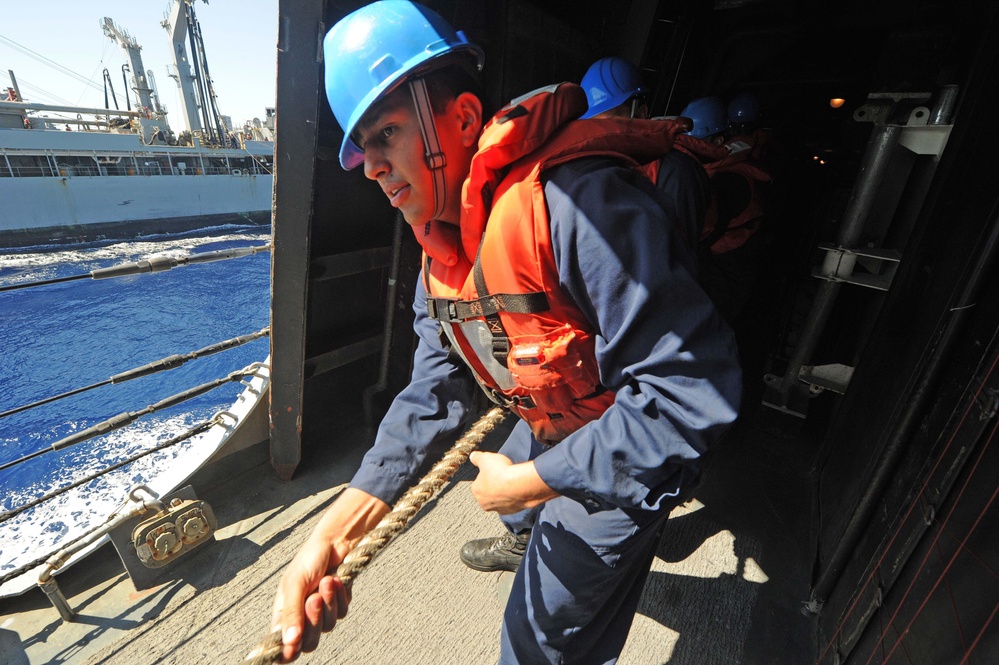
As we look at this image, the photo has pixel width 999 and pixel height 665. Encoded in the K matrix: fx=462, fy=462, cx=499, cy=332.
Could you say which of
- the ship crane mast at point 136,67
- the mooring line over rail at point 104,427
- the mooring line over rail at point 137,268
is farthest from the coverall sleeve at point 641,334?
the ship crane mast at point 136,67

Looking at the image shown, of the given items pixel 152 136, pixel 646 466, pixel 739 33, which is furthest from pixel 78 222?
pixel 646 466

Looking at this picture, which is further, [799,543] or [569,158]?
[799,543]

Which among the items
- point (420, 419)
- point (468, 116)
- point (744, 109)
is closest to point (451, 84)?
point (468, 116)

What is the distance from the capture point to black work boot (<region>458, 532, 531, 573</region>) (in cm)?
237

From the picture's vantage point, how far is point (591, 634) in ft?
5.16

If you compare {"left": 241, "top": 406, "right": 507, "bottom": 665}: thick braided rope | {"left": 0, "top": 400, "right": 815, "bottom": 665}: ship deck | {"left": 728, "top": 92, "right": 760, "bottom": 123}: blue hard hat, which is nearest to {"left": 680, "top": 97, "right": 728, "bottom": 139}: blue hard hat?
{"left": 728, "top": 92, "right": 760, "bottom": 123}: blue hard hat

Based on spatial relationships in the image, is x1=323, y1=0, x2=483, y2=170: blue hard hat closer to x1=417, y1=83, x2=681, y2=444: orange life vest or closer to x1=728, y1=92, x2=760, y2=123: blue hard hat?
x1=417, y1=83, x2=681, y2=444: orange life vest

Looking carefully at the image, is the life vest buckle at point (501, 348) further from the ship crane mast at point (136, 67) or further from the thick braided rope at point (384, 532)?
the ship crane mast at point (136, 67)

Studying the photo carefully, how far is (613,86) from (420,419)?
289 cm

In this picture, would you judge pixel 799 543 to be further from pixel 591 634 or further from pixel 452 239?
pixel 452 239

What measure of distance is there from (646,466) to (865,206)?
2.38m

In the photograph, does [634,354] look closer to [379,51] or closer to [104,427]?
[379,51]

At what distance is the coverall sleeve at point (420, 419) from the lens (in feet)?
4.99

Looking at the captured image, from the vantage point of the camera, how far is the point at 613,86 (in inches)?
131
